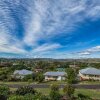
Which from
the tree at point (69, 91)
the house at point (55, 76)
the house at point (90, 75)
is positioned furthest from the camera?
the house at point (55, 76)

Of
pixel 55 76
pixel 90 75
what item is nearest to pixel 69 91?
pixel 90 75

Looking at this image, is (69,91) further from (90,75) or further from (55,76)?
(55,76)

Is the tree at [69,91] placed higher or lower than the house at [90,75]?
lower

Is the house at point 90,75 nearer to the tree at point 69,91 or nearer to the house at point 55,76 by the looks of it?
the house at point 55,76

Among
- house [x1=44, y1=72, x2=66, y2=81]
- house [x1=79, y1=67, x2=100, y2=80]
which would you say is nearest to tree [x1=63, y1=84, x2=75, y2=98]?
house [x1=79, y1=67, x2=100, y2=80]

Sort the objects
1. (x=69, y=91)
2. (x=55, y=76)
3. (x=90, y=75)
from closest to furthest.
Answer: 1. (x=69, y=91)
2. (x=90, y=75)
3. (x=55, y=76)

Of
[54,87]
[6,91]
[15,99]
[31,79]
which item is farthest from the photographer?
[31,79]

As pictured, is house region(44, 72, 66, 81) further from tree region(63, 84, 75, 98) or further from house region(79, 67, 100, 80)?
tree region(63, 84, 75, 98)

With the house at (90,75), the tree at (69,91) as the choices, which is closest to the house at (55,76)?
the house at (90,75)

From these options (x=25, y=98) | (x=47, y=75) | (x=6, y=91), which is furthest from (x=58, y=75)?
(x=25, y=98)

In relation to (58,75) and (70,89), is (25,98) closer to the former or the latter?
(70,89)

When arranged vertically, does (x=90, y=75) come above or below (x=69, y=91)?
above
